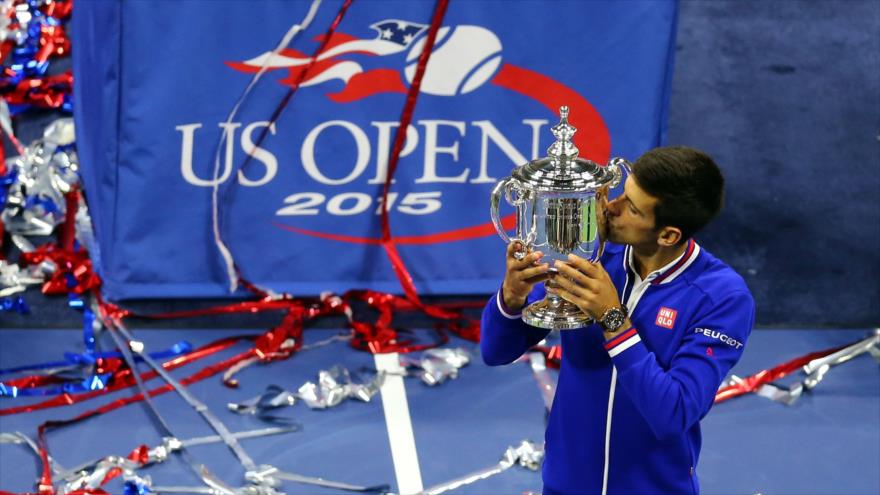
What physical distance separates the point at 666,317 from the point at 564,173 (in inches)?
14.9

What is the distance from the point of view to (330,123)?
5.30m

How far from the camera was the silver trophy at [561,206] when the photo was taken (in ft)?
9.00

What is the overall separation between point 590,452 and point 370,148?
267 centimetres

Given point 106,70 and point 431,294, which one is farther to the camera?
point 431,294

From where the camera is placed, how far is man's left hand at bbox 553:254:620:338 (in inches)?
103

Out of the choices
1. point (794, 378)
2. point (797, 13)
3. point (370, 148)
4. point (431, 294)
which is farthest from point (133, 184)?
point (797, 13)

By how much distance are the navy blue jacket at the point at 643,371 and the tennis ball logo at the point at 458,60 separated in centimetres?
236

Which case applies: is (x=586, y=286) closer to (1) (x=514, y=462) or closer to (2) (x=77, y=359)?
(1) (x=514, y=462)

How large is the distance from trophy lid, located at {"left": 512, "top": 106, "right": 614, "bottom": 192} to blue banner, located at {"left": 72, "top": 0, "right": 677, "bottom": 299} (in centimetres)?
248

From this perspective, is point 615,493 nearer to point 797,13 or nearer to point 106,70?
point 106,70

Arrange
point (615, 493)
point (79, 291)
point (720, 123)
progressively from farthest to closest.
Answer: point (720, 123) → point (79, 291) → point (615, 493)

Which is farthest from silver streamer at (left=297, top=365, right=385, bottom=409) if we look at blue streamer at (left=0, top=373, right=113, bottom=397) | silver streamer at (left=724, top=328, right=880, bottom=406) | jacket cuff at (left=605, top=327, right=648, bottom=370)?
jacket cuff at (left=605, top=327, right=648, bottom=370)

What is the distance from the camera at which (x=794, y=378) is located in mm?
5215

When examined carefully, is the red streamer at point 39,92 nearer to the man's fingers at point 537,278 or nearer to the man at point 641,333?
the man at point 641,333
